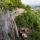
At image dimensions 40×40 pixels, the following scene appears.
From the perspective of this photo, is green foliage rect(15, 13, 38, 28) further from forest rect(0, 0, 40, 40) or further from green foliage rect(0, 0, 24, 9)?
green foliage rect(0, 0, 24, 9)

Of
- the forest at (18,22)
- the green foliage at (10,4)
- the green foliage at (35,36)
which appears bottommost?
the green foliage at (35,36)

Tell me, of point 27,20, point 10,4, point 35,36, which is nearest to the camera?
point 35,36

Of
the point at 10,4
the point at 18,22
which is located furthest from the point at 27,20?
the point at 10,4

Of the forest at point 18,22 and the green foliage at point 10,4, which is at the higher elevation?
the green foliage at point 10,4

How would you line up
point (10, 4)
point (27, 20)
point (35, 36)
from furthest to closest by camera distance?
point (10, 4) → point (27, 20) → point (35, 36)

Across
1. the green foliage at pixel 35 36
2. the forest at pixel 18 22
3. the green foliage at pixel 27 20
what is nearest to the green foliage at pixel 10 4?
the forest at pixel 18 22

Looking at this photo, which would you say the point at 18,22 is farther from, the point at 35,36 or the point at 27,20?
the point at 35,36

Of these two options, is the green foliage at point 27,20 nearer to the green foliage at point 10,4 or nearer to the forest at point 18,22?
the forest at point 18,22
